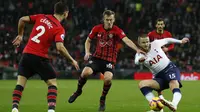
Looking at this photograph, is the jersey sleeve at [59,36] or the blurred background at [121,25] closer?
the jersey sleeve at [59,36]

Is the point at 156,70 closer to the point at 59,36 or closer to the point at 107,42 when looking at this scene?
the point at 107,42

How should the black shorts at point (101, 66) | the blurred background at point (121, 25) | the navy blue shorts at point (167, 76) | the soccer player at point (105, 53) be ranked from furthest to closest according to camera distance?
1. the blurred background at point (121, 25)
2. the black shorts at point (101, 66)
3. the soccer player at point (105, 53)
4. the navy blue shorts at point (167, 76)

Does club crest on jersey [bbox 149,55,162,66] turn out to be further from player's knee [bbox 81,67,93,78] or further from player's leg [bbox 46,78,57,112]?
player's leg [bbox 46,78,57,112]

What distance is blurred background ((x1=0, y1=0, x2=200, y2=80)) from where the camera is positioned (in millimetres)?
31359

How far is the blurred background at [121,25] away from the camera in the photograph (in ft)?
103

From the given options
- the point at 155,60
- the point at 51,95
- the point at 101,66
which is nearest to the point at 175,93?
the point at 155,60

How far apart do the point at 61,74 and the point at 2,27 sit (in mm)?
6026

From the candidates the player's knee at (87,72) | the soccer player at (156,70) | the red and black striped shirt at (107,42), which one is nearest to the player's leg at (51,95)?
the soccer player at (156,70)

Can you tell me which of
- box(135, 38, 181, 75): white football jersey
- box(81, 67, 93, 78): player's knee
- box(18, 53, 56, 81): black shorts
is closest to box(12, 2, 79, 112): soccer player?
box(18, 53, 56, 81): black shorts

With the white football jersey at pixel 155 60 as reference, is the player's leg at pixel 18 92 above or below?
below

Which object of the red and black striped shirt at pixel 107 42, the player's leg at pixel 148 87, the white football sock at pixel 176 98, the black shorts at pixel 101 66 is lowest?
the white football sock at pixel 176 98

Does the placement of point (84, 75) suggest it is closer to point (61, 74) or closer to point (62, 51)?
point (62, 51)

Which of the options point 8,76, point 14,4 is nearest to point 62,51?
point 8,76

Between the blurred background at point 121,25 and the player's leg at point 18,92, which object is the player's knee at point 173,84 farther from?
the blurred background at point 121,25
